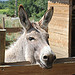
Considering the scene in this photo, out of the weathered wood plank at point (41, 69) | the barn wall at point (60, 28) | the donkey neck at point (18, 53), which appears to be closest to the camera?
the weathered wood plank at point (41, 69)

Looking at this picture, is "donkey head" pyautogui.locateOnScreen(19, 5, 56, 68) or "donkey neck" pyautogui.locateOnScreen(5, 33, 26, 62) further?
"donkey neck" pyautogui.locateOnScreen(5, 33, 26, 62)

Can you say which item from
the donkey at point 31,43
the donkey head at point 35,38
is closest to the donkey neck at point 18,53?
the donkey at point 31,43

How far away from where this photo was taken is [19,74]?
7.18 ft

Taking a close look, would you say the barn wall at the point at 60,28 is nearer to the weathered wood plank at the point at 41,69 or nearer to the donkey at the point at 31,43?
the donkey at the point at 31,43

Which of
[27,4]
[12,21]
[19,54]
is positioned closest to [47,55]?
[19,54]

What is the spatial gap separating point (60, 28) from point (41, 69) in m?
4.47

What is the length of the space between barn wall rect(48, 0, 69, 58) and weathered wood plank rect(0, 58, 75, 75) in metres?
3.76

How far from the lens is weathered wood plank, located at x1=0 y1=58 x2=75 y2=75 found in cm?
213

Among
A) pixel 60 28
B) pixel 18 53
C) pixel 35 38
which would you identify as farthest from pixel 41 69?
pixel 60 28

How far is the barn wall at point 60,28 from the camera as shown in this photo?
6.20 m

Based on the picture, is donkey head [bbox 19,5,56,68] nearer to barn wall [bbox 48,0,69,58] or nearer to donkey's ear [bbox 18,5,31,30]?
donkey's ear [bbox 18,5,31,30]

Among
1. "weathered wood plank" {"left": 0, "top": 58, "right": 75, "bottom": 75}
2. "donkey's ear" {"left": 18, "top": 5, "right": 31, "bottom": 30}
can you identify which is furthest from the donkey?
"weathered wood plank" {"left": 0, "top": 58, "right": 75, "bottom": 75}

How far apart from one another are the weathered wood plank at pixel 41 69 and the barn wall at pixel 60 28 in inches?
148

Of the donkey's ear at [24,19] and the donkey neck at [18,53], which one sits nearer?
the donkey's ear at [24,19]
